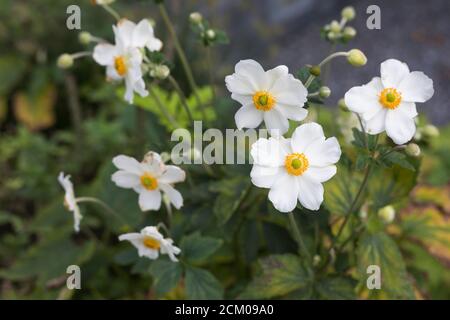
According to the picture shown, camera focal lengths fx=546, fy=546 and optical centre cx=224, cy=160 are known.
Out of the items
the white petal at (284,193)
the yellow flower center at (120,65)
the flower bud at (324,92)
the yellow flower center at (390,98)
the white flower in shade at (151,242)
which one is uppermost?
the yellow flower center at (120,65)

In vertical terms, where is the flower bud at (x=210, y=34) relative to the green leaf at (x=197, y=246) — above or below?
above

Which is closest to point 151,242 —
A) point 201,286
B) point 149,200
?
point 149,200

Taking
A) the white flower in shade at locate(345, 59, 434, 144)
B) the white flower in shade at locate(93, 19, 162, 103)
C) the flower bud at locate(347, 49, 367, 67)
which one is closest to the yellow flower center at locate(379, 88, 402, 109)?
the white flower in shade at locate(345, 59, 434, 144)

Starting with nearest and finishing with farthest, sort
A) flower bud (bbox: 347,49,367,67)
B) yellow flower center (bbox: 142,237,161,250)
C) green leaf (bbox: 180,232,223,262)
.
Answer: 1. flower bud (bbox: 347,49,367,67)
2. yellow flower center (bbox: 142,237,161,250)
3. green leaf (bbox: 180,232,223,262)

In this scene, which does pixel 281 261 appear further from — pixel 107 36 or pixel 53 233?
pixel 107 36

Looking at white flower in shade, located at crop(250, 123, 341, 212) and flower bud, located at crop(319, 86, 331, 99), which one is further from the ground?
flower bud, located at crop(319, 86, 331, 99)

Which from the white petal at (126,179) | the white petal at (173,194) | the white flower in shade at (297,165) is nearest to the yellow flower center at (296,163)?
the white flower in shade at (297,165)

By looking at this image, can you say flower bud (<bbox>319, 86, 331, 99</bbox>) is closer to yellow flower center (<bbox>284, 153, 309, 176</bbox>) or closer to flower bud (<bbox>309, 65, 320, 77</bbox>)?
flower bud (<bbox>309, 65, 320, 77</bbox>)

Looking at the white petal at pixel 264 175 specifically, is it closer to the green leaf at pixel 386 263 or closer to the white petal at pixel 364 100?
the white petal at pixel 364 100
